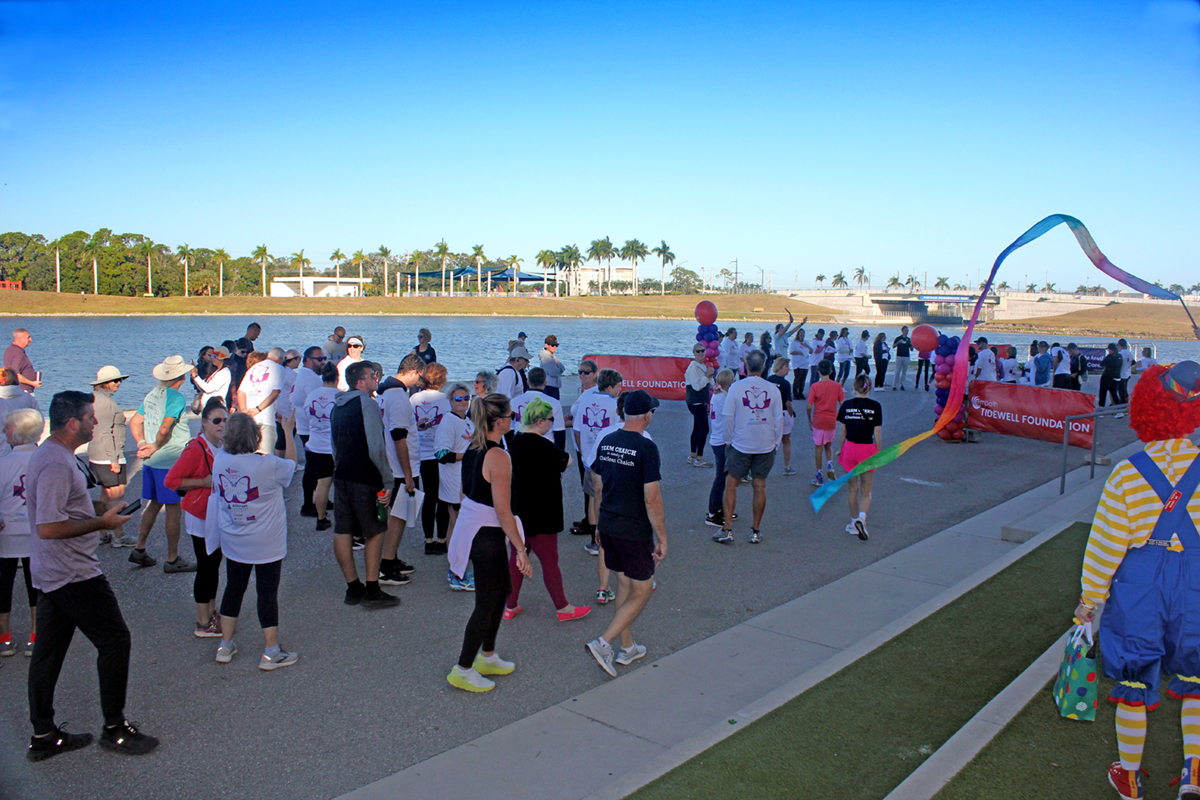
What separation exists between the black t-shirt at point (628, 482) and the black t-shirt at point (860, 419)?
3.71m

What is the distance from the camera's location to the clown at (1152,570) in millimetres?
3121

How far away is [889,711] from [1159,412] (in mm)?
2105

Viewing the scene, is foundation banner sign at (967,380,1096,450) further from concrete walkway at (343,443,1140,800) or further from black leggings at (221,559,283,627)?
black leggings at (221,559,283,627)

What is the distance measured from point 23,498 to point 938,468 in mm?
11308

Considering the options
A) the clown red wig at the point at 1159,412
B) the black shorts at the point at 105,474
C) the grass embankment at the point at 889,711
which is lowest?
the grass embankment at the point at 889,711

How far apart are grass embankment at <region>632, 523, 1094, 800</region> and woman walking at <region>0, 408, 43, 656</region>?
4.00 m

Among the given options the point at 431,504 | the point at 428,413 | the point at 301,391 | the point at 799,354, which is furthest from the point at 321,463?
the point at 799,354

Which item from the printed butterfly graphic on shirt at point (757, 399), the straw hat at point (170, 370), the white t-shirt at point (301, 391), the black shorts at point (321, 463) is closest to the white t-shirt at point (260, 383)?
the white t-shirt at point (301, 391)

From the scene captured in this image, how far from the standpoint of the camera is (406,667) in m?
4.91

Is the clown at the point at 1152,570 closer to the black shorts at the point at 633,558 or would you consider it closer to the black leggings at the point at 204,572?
the black shorts at the point at 633,558

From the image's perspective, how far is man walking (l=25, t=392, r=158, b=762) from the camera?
3.76 meters

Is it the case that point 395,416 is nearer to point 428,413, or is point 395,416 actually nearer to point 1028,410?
point 428,413

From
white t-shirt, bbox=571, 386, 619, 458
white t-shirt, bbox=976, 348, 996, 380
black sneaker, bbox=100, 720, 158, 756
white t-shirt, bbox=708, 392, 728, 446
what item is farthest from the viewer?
white t-shirt, bbox=976, 348, 996, 380

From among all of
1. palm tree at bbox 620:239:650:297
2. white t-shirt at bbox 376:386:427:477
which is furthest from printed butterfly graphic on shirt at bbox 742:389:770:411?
palm tree at bbox 620:239:650:297
